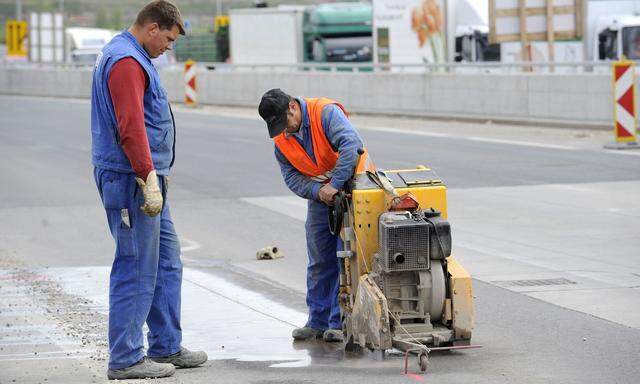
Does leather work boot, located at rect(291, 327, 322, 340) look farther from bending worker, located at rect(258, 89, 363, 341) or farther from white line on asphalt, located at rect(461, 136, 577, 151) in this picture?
white line on asphalt, located at rect(461, 136, 577, 151)

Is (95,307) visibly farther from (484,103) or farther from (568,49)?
(568,49)

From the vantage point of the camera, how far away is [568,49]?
32.2 m

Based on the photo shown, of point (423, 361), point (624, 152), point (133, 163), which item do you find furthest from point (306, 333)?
point (624, 152)

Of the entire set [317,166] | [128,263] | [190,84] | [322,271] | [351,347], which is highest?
[190,84]

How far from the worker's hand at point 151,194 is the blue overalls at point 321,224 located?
4.05 ft

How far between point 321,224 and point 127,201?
4.90 ft

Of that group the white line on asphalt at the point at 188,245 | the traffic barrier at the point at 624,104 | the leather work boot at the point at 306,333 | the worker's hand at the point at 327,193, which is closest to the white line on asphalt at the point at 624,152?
the traffic barrier at the point at 624,104

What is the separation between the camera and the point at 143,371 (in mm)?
6797

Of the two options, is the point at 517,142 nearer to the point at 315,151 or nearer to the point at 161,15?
the point at 315,151

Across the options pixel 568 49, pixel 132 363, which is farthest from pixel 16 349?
pixel 568 49

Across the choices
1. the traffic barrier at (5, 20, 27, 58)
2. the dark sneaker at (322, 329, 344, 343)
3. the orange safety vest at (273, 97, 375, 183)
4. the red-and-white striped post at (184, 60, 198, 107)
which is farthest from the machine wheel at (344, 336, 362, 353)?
the traffic barrier at (5, 20, 27, 58)

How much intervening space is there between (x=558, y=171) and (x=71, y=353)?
1136 centimetres

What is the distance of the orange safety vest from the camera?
7598mm

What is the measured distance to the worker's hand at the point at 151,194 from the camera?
258 inches
